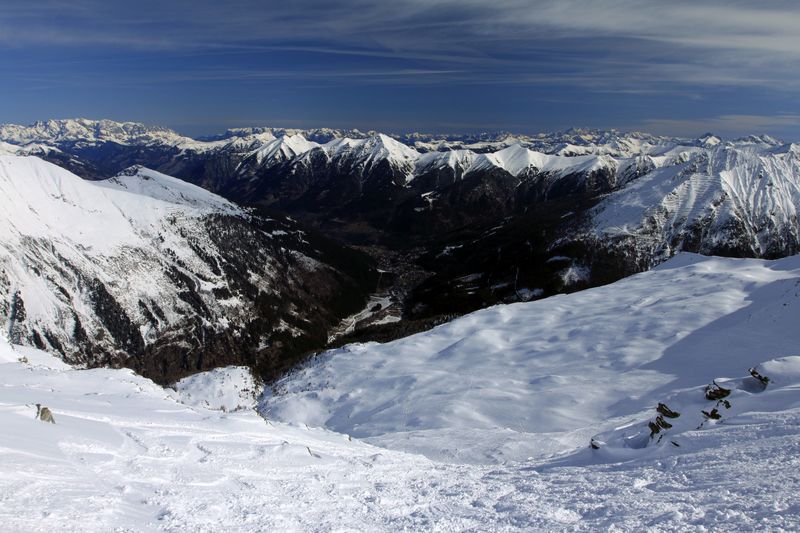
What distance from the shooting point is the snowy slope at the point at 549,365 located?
38906 mm

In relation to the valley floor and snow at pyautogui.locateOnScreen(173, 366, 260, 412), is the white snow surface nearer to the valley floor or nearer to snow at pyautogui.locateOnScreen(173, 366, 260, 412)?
the valley floor

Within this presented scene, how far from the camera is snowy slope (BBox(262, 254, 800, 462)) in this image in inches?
1532

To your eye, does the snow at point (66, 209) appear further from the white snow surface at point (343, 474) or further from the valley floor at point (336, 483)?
the valley floor at point (336, 483)

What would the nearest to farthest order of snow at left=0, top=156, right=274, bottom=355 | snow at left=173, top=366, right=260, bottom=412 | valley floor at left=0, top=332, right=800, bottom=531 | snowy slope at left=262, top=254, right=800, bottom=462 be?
valley floor at left=0, top=332, right=800, bottom=531 < snowy slope at left=262, top=254, right=800, bottom=462 < snow at left=173, top=366, right=260, bottom=412 < snow at left=0, top=156, right=274, bottom=355

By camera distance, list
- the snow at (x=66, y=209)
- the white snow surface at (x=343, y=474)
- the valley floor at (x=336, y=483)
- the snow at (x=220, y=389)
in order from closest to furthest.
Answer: the valley floor at (x=336, y=483) → the white snow surface at (x=343, y=474) → the snow at (x=220, y=389) → the snow at (x=66, y=209)

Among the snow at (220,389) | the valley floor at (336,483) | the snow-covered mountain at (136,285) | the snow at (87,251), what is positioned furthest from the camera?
the snow at (87,251)

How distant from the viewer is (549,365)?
2178 inches

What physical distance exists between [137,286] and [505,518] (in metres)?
154

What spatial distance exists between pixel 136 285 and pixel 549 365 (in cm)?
13287

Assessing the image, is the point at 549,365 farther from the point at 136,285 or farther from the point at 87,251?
the point at 87,251

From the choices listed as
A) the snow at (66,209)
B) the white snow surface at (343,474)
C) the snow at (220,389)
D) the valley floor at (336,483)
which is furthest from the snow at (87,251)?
the valley floor at (336,483)

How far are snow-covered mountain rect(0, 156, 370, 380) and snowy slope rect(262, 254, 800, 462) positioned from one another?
6272 centimetres

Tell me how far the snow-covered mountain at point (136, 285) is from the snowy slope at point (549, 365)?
62720 mm

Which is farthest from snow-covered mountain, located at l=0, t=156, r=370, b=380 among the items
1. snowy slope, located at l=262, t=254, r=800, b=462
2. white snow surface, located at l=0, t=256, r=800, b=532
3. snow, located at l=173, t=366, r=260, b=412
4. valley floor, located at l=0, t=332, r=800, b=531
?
valley floor, located at l=0, t=332, r=800, b=531
